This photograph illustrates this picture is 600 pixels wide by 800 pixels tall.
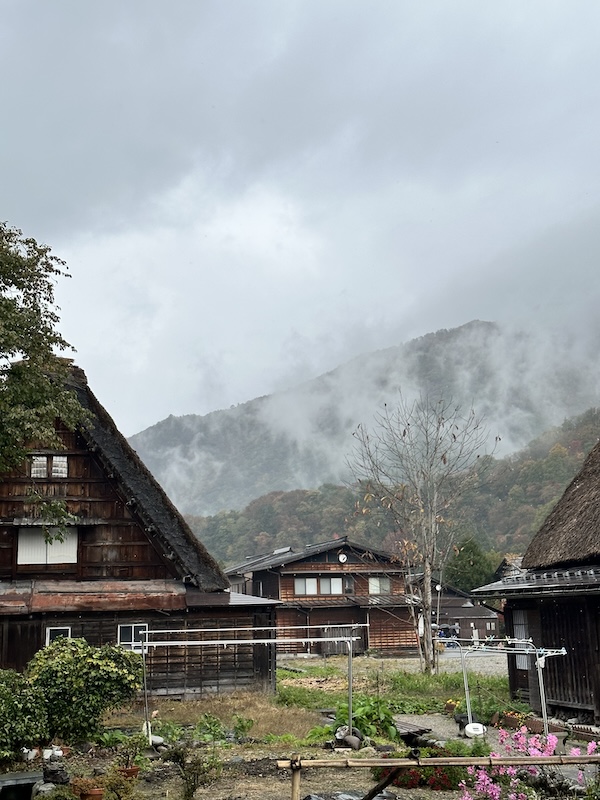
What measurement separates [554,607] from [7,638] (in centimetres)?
1362

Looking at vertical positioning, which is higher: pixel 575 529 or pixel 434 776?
pixel 575 529

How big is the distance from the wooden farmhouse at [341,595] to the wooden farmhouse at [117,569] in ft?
70.3

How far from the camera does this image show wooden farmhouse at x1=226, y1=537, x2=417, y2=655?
44.7 m

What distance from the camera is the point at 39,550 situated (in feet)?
72.5

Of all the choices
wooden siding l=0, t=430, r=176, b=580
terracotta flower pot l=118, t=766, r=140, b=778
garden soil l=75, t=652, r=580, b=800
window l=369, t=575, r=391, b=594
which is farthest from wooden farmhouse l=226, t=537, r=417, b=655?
terracotta flower pot l=118, t=766, r=140, b=778

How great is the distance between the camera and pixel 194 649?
22578 mm

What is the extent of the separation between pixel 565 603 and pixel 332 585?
2890 cm

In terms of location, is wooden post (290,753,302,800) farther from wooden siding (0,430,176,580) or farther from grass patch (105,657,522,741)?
wooden siding (0,430,176,580)

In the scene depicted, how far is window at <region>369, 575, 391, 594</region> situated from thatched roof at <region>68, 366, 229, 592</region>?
2555cm

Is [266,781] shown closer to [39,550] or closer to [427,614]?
[39,550]

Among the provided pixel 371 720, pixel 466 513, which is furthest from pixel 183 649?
pixel 466 513

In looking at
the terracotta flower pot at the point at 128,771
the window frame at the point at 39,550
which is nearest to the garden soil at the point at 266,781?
the terracotta flower pot at the point at 128,771

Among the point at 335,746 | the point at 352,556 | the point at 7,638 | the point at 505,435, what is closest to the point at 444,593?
the point at 352,556

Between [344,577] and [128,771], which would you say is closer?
[128,771]
